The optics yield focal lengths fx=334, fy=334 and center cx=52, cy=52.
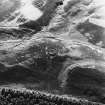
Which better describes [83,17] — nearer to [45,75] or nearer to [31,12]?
[31,12]

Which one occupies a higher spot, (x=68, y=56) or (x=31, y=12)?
(x=31, y=12)

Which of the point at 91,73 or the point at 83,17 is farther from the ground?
the point at 83,17

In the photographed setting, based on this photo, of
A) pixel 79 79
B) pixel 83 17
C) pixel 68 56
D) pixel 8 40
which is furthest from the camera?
pixel 83 17

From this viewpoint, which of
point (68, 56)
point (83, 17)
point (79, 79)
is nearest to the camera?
point (79, 79)

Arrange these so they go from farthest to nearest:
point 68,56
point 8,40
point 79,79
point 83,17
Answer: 1. point 83,17
2. point 8,40
3. point 68,56
4. point 79,79

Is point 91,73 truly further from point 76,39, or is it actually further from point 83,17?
point 83,17

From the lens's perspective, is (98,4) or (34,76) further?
(98,4)

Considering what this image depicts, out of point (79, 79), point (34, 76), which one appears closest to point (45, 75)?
point (34, 76)

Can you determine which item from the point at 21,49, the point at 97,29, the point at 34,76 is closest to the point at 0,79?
the point at 34,76

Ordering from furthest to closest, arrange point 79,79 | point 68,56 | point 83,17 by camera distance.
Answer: point 83,17
point 68,56
point 79,79
